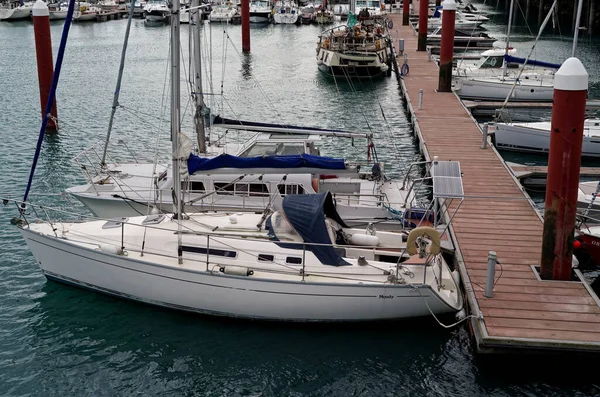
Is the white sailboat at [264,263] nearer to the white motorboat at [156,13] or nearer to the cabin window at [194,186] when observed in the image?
the cabin window at [194,186]

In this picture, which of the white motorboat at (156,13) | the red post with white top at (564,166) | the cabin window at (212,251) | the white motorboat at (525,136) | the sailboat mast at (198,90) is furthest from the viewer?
the white motorboat at (156,13)

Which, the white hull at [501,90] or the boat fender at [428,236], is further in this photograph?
the white hull at [501,90]

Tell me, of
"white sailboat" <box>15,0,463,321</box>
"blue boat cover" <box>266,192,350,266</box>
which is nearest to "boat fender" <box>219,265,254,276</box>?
"white sailboat" <box>15,0,463,321</box>

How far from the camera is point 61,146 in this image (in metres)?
31.7

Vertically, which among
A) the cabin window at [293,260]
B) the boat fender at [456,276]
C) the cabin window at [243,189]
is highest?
the cabin window at [243,189]

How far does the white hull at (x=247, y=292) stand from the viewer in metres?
15.3

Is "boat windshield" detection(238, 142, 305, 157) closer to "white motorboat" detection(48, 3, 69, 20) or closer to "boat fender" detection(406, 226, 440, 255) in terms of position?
"boat fender" detection(406, 226, 440, 255)

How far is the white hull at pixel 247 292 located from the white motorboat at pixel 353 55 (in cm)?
3064

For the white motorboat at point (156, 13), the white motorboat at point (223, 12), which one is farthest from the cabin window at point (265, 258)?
the white motorboat at point (156, 13)

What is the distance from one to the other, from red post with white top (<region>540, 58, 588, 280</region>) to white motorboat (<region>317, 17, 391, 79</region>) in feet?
100

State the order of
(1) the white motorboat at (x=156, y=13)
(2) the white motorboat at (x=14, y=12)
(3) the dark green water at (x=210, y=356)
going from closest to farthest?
(3) the dark green water at (x=210, y=356)
(1) the white motorboat at (x=156, y=13)
(2) the white motorboat at (x=14, y=12)

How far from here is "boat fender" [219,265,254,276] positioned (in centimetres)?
1545

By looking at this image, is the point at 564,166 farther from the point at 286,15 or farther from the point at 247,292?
the point at 286,15

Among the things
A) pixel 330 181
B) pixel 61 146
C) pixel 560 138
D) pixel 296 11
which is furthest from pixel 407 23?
pixel 560 138
